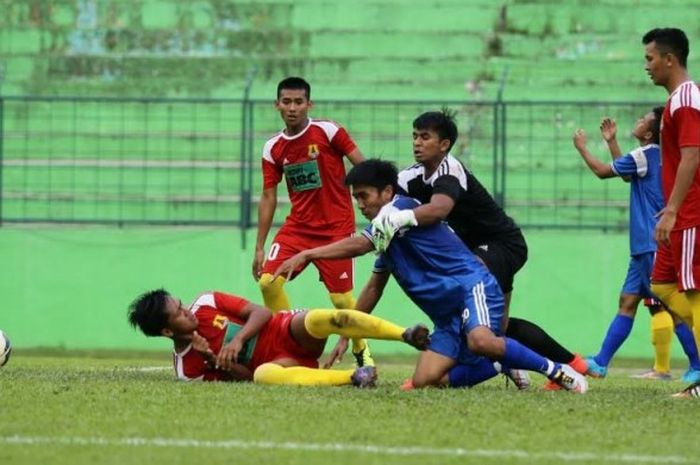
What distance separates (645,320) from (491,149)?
2628 mm

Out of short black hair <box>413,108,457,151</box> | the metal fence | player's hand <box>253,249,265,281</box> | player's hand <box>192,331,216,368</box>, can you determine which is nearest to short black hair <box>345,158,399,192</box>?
short black hair <box>413,108,457,151</box>

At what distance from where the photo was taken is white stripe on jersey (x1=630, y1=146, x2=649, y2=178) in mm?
12539

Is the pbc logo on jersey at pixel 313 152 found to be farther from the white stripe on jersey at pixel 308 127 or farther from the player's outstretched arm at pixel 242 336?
the player's outstretched arm at pixel 242 336

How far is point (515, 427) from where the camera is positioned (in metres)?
7.63

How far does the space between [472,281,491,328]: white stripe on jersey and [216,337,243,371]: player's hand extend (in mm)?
1513

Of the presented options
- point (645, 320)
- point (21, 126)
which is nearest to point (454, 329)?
point (645, 320)

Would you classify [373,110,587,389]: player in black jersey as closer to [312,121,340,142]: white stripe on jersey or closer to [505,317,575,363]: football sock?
[505,317,575,363]: football sock

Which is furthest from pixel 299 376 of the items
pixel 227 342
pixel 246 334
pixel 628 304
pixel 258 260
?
pixel 628 304

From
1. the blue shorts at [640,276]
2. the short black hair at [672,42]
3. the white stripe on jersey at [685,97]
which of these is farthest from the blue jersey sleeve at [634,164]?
the white stripe on jersey at [685,97]

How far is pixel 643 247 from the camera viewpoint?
12.8 metres

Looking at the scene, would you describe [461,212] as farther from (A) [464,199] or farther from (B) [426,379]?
(B) [426,379]

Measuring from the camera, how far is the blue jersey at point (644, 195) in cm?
1257

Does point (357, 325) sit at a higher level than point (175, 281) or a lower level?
higher

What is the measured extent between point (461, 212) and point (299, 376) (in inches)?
63.5
